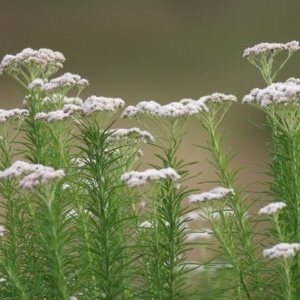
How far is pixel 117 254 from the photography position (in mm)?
2010

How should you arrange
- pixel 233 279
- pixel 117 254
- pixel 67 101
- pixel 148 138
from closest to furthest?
pixel 117 254, pixel 233 279, pixel 148 138, pixel 67 101

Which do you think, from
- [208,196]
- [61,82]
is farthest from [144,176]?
[61,82]

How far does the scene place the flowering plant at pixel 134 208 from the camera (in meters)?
1.96

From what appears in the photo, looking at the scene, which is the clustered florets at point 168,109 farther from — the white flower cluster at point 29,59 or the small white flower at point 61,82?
the white flower cluster at point 29,59

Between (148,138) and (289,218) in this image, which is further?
(148,138)

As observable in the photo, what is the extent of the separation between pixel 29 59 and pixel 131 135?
0.48 m

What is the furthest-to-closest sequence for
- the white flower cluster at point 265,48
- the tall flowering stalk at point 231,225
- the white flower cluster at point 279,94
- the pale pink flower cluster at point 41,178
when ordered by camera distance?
the white flower cluster at point 265,48
the tall flowering stalk at point 231,225
the white flower cluster at point 279,94
the pale pink flower cluster at point 41,178

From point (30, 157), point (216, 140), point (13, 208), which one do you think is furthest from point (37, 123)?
point (216, 140)

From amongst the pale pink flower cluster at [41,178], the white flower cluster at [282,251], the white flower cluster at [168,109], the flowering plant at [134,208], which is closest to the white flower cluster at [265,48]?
the flowering plant at [134,208]

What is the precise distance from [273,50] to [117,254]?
992 millimetres

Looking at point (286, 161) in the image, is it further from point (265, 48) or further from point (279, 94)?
point (265, 48)

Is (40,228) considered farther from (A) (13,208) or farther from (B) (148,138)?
(B) (148,138)

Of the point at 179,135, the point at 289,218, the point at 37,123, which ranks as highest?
the point at 37,123

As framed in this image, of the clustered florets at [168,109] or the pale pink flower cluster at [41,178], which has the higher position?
the clustered florets at [168,109]
